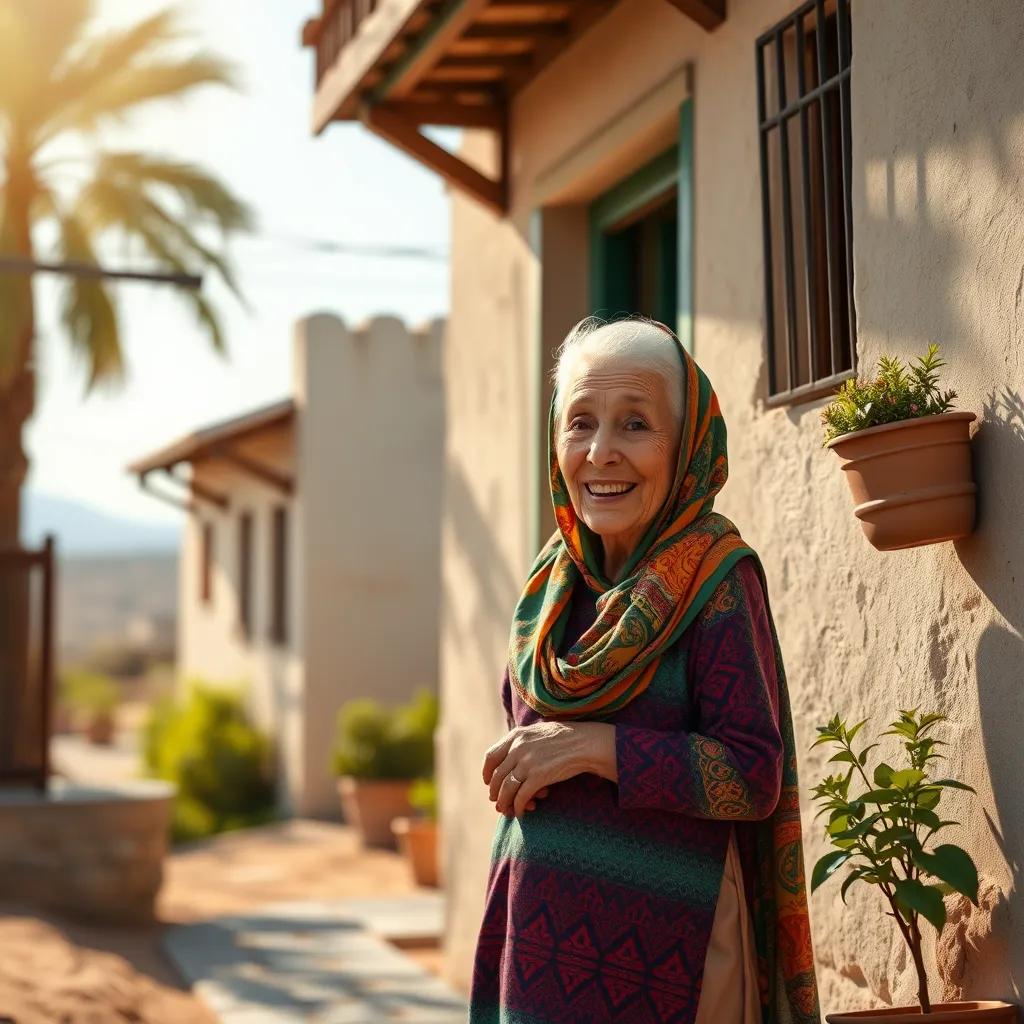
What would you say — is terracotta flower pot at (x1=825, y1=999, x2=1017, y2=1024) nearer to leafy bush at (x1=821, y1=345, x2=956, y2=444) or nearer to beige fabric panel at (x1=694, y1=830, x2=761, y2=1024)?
beige fabric panel at (x1=694, y1=830, x2=761, y2=1024)

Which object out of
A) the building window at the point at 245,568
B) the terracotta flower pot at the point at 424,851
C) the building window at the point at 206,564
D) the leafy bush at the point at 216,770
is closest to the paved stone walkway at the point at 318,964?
the terracotta flower pot at the point at 424,851

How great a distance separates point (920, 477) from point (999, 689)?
42 cm

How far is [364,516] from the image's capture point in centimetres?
1599

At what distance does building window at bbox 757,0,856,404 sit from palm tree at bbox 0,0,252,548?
835 cm

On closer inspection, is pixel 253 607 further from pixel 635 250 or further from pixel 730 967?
pixel 730 967

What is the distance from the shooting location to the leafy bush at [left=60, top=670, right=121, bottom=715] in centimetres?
3083

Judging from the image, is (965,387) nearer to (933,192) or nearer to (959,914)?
(933,192)

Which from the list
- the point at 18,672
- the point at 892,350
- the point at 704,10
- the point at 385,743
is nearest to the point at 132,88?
the point at 18,672

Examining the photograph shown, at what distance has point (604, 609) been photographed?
100.0 inches

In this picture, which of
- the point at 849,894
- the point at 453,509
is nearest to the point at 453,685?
the point at 453,509

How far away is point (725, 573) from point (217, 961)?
20.6ft

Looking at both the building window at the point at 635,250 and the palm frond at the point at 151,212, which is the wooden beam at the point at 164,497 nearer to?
the palm frond at the point at 151,212

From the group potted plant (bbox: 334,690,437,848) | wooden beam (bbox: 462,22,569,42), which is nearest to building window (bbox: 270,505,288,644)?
potted plant (bbox: 334,690,437,848)

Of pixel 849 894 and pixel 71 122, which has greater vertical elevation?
pixel 71 122
